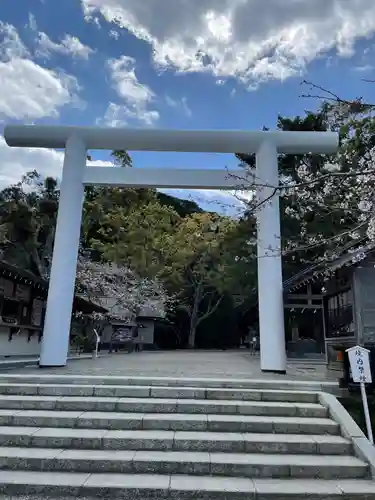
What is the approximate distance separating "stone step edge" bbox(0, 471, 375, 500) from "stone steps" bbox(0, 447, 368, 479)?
0.13m

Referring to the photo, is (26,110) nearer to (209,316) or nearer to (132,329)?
(132,329)

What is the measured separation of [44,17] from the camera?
26.8 ft

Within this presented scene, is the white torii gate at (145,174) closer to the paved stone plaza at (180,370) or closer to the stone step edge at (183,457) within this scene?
the paved stone plaza at (180,370)

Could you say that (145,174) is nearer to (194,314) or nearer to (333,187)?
(333,187)

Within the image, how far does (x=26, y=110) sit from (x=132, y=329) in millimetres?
13334

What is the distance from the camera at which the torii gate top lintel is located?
27.0 ft

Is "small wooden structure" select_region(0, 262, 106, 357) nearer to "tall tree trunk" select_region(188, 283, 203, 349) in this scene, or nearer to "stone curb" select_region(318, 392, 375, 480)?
"stone curb" select_region(318, 392, 375, 480)

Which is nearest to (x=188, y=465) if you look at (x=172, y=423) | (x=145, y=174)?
(x=172, y=423)

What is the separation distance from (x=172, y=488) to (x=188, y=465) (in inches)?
15.6

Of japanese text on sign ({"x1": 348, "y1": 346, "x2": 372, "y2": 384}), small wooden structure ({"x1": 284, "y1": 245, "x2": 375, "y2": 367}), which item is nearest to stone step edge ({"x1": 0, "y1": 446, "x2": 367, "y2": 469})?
japanese text on sign ({"x1": 348, "y1": 346, "x2": 372, "y2": 384})

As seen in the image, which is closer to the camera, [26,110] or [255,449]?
[255,449]

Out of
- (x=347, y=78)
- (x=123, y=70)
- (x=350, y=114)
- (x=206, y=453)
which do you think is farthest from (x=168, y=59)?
(x=206, y=453)

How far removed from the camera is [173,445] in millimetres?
3934

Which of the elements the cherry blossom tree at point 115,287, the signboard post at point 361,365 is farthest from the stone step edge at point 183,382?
the cherry blossom tree at point 115,287
